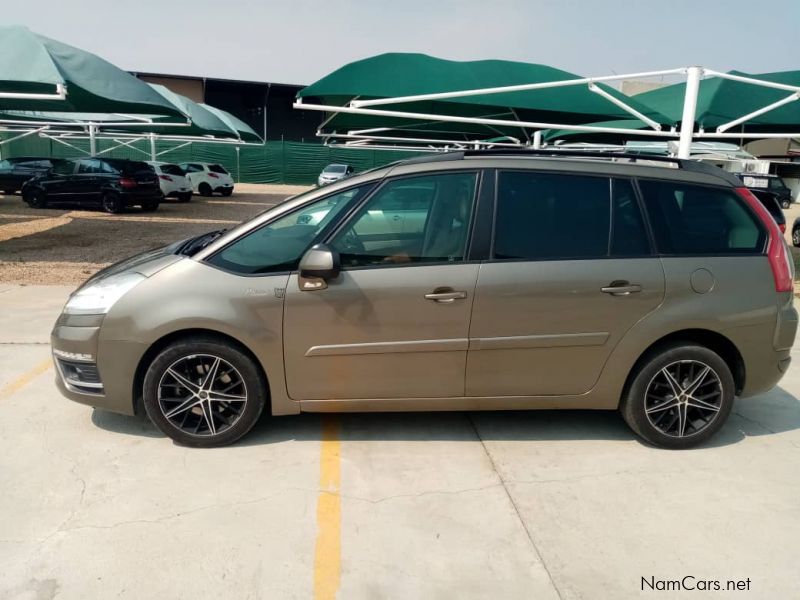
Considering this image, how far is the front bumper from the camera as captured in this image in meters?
3.55

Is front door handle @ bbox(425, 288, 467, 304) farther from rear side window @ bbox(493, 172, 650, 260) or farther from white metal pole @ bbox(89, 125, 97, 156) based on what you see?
white metal pole @ bbox(89, 125, 97, 156)

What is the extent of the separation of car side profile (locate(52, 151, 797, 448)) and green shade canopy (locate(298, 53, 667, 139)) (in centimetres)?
647

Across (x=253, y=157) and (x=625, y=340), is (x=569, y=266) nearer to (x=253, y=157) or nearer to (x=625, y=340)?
(x=625, y=340)

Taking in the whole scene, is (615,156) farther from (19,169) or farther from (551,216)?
(19,169)

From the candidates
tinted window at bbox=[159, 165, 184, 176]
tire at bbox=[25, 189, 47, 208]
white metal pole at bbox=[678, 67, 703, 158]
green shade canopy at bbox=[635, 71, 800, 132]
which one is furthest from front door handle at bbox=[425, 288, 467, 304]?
tinted window at bbox=[159, 165, 184, 176]

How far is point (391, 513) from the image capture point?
10.1 feet

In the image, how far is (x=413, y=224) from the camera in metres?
3.76

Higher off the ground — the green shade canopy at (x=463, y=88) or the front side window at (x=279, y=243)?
the green shade canopy at (x=463, y=88)

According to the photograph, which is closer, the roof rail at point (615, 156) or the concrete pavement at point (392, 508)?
the concrete pavement at point (392, 508)

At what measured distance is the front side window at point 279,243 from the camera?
141 inches

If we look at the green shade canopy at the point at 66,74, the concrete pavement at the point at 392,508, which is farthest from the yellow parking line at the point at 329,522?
the green shade canopy at the point at 66,74

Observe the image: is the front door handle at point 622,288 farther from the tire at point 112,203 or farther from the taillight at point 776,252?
the tire at point 112,203

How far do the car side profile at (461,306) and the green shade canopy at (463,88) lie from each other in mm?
6468

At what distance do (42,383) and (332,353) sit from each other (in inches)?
104
